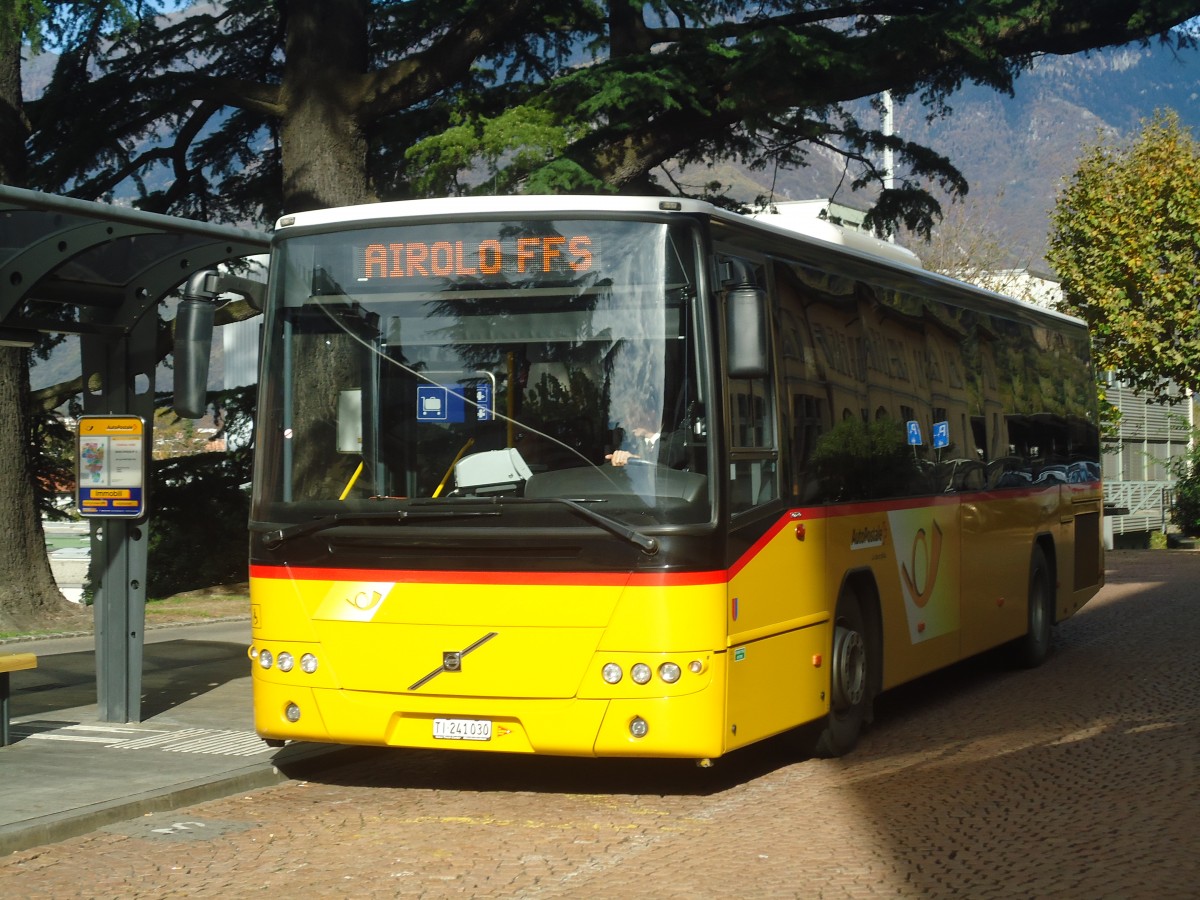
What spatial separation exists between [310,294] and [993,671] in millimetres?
8244

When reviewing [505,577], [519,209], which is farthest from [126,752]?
[519,209]

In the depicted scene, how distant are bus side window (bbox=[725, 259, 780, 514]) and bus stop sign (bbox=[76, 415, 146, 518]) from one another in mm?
4143

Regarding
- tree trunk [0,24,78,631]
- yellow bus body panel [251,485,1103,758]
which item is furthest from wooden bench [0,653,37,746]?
tree trunk [0,24,78,631]

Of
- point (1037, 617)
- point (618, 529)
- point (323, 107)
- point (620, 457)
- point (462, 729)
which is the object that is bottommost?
point (1037, 617)

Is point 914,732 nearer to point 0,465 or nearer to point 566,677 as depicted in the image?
point 566,677

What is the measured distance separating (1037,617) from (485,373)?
7.95 metres

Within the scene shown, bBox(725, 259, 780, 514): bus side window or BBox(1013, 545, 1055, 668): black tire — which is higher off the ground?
BBox(725, 259, 780, 514): bus side window

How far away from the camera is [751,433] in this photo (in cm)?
897

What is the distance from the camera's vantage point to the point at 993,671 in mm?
15141

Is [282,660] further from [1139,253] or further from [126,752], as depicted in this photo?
[1139,253]

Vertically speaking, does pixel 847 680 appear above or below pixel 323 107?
below

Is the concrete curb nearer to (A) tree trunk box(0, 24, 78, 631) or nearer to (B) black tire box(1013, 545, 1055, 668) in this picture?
(B) black tire box(1013, 545, 1055, 668)

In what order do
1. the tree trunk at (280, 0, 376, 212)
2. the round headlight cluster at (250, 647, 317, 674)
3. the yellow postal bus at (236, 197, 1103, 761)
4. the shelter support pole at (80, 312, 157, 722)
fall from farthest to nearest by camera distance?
1. the tree trunk at (280, 0, 376, 212)
2. the shelter support pole at (80, 312, 157, 722)
3. the round headlight cluster at (250, 647, 317, 674)
4. the yellow postal bus at (236, 197, 1103, 761)

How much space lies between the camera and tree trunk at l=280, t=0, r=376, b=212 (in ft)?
63.5
